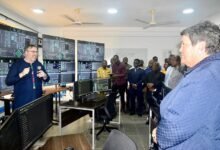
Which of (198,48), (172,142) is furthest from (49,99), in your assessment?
(198,48)

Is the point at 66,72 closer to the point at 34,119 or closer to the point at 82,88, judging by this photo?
the point at 82,88

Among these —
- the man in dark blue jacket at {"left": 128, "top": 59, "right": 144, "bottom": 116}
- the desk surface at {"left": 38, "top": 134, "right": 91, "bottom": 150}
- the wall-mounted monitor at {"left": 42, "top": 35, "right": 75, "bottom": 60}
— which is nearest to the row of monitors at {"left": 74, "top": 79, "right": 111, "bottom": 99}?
the man in dark blue jacket at {"left": 128, "top": 59, "right": 144, "bottom": 116}

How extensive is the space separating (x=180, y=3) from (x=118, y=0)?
1.51m

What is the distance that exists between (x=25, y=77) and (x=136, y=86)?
339 cm

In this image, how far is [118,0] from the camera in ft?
16.6

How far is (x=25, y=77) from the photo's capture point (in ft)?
10.6

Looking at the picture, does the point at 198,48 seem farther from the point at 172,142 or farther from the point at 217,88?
the point at 172,142

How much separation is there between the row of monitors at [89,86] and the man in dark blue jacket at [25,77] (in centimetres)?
94

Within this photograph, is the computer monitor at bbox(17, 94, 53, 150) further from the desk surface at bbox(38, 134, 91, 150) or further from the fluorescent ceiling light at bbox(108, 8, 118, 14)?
the fluorescent ceiling light at bbox(108, 8, 118, 14)

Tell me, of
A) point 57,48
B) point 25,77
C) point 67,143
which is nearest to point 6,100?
point 25,77

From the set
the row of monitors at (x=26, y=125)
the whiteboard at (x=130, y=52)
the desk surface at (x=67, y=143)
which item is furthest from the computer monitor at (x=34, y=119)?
the whiteboard at (x=130, y=52)

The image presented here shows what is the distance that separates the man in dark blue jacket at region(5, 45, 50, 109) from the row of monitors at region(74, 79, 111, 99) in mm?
941

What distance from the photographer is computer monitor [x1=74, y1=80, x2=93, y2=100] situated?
13.8 feet

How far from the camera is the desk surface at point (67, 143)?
178cm
